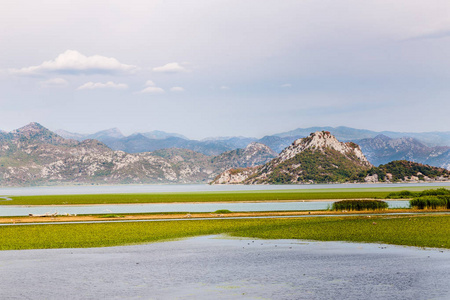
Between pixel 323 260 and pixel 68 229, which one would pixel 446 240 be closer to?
pixel 323 260

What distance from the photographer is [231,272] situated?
33.6m

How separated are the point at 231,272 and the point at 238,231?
2598 cm

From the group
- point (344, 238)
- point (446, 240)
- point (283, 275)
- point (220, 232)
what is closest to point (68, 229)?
point (220, 232)

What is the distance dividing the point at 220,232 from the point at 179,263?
861 inches

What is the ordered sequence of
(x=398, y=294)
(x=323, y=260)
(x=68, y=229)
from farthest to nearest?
(x=68, y=229) → (x=323, y=260) → (x=398, y=294)

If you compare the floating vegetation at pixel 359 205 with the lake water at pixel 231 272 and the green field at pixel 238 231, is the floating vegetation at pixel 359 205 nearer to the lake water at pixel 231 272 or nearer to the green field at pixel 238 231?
the green field at pixel 238 231

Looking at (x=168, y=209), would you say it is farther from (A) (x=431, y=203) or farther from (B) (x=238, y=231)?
(A) (x=431, y=203)

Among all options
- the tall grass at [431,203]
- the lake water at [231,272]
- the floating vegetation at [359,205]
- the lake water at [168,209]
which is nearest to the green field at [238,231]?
the lake water at [231,272]

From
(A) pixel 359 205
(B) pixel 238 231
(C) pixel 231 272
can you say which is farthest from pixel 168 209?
(C) pixel 231 272

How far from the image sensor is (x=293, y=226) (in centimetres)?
6284

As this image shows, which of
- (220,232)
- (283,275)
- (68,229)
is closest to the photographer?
(283,275)

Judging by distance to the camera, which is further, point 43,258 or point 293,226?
point 293,226

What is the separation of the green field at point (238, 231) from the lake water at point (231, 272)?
4.69 metres

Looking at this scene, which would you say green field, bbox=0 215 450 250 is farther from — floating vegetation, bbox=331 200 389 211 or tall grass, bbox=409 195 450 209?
tall grass, bbox=409 195 450 209
